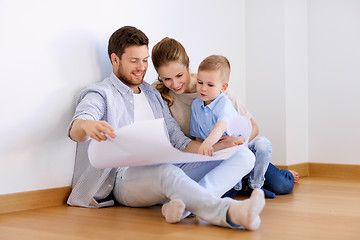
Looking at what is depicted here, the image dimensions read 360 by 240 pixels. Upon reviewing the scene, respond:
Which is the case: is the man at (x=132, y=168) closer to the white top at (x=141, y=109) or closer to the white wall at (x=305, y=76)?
the white top at (x=141, y=109)

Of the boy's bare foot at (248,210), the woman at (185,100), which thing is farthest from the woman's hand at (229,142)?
the boy's bare foot at (248,210)

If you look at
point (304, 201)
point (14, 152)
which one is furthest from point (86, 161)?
point (304, 201)

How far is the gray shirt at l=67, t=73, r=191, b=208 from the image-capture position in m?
1.70

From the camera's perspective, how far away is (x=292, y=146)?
2949 mm

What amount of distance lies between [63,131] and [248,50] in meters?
1.67

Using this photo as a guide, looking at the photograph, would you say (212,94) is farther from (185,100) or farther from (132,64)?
(132,64)

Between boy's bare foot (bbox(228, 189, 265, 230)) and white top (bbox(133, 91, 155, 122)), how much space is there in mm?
753

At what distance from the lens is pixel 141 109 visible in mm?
1913

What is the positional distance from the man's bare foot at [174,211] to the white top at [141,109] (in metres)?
0.58

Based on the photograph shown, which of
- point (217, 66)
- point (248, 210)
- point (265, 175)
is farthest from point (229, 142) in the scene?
point (248, 210)

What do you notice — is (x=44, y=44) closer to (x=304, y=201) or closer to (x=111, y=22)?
(x=111, y=22)

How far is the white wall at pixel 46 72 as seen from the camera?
1621mm

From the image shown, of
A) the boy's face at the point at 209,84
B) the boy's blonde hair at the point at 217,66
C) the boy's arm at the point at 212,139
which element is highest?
the boy's blonde hair at the point at 217,66

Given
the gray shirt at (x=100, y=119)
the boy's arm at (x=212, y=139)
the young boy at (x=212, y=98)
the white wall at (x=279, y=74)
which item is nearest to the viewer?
the boy's arm at (x=212, y=139)
